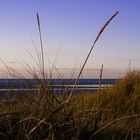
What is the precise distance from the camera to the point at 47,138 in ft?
14.9

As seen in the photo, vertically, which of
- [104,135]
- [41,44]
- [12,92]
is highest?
[41,44]

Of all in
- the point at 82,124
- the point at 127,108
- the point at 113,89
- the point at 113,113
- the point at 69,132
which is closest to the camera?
the point at 69,132

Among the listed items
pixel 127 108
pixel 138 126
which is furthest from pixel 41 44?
pixel 127 108

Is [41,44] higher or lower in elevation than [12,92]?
higher

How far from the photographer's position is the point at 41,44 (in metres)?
4.94

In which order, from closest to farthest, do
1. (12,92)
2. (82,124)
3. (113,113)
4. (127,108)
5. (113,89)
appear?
(82,124)
(12,92)
(113,113)
(127,108)
(113,89)

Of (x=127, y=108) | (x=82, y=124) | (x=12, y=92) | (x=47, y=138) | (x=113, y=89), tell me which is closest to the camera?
(x=47, y=138)

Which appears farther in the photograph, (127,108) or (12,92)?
(127,108)

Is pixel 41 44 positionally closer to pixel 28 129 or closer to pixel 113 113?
pixel 28 129

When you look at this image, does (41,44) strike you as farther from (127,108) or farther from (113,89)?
(113,89)

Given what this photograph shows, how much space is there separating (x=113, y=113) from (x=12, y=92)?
1995 mm

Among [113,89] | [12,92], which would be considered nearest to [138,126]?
[12,92]

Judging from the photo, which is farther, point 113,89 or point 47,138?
point 113,89

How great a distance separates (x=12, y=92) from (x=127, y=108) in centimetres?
260
